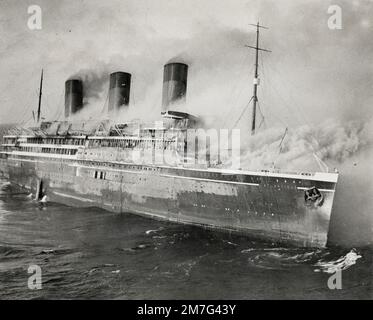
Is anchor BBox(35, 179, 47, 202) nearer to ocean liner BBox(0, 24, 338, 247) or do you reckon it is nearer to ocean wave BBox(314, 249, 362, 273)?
ocean liner BBox(0, 24, 338, 247)

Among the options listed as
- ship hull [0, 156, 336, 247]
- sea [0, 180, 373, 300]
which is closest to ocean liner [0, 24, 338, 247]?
ship hull [0, 156, 336, 247]

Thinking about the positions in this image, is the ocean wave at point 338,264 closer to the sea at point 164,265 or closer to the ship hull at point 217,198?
the sea at point 164,265

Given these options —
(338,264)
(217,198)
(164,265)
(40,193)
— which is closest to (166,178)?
(217,198)

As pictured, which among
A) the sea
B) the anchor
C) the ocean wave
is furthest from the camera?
the anchor

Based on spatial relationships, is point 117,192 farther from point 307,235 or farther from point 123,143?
point 307,235

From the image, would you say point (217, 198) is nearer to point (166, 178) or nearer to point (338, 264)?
point (166, 178)

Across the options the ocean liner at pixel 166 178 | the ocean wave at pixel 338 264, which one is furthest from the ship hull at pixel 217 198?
the ocean wave at pixel 338 264
